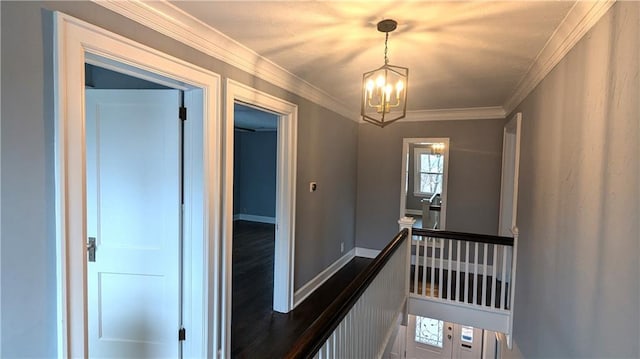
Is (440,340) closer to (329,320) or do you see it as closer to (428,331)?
(428,331)

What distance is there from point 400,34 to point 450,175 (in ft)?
10.8

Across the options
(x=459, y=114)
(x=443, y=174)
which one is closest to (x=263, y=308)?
(x=443, y=174)

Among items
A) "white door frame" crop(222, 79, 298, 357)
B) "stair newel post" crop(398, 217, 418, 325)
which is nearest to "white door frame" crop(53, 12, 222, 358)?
"white door frame" crop(222, 79, 298, 357)

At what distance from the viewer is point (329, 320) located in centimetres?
143

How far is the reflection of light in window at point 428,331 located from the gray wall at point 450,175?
3.40 m

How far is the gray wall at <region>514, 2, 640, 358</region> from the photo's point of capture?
1.22 m

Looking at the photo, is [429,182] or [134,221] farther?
[429,182]

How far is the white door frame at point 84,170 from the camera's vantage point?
1.36 metres

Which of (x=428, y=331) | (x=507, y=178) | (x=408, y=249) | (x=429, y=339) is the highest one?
→ (x=507, y=178)

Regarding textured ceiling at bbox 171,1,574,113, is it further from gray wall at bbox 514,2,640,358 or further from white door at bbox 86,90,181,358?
white door at bbox 86,90,181,358

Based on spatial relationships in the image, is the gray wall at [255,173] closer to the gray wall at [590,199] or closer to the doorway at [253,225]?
the doorway at [253,225]

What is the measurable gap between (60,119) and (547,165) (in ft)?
9.21

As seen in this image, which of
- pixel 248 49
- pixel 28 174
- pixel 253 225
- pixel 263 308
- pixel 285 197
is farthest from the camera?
pixel 253 225

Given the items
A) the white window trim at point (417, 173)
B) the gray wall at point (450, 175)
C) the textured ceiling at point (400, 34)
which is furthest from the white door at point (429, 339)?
the textured ceiling at point (400, 34)
